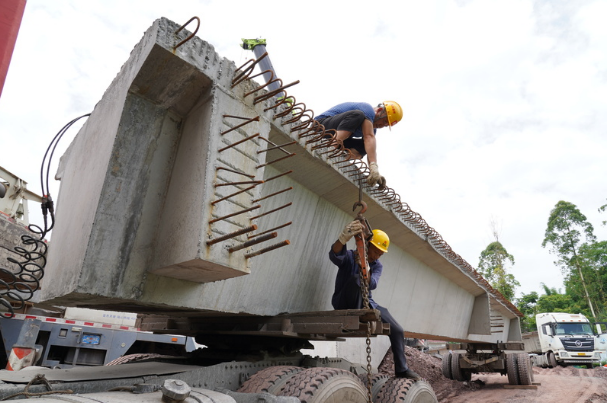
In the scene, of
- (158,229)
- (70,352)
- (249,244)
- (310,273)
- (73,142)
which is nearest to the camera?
(249,244)

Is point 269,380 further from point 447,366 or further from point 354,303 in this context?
point 447,366

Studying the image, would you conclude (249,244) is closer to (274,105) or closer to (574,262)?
(274,105)

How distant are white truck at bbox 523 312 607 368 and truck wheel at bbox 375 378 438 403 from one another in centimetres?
2207

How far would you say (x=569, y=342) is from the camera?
2277 cm

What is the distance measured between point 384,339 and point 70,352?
8.92 metres

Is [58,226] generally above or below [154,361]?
above

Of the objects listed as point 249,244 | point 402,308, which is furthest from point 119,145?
point 402,308

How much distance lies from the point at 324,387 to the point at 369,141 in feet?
10.00

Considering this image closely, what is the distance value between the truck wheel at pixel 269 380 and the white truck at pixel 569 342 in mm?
23825

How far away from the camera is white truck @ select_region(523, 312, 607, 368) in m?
22.4

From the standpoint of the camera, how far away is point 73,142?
485cm

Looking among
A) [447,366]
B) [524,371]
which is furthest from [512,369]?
[447,366]

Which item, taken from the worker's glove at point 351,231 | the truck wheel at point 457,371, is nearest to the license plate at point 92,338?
the worker's glove at point 351,231

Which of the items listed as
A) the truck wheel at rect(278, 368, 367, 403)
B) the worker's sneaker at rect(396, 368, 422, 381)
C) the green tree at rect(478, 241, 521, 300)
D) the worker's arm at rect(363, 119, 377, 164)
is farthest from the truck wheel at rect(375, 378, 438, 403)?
the green tree at rect(478, 241, 521, 300)
